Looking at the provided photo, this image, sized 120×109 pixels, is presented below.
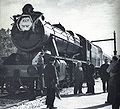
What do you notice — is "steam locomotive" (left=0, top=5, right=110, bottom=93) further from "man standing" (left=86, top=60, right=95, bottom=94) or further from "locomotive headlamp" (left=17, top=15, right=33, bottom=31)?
"man standing" (left=86, top=60, right=95, bottom=94)

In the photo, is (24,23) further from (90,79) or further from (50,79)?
(90,79)

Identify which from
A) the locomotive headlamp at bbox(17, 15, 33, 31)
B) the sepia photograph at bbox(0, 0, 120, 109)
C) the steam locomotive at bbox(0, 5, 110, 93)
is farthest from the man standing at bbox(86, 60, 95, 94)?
the locomotive headlamp at bbox(17, 15, 33, 31)

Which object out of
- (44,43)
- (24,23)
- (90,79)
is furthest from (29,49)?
(90,79)

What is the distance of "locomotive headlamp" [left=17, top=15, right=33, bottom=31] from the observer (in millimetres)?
4020

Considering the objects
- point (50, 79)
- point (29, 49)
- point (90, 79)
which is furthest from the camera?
point (90, 79)

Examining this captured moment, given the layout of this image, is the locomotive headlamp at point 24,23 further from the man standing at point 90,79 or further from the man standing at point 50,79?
the man standing at point 90,79

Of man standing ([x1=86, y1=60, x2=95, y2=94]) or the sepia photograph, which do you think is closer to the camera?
the sepia photograph

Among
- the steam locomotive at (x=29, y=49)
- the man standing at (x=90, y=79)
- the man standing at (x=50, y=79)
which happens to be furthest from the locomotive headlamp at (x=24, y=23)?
the man standing at (x=90, y=79)

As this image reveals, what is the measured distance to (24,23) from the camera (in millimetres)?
4078

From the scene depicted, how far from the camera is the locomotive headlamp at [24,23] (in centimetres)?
402

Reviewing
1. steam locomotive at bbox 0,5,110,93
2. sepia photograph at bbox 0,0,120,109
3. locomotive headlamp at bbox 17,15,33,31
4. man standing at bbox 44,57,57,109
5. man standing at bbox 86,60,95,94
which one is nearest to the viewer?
man standing at bbox 44,57,57,109

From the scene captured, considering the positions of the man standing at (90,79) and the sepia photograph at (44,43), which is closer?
the sepia photograph at (44,43)

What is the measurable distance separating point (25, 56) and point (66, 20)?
33.7 inches

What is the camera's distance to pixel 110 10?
11.4ft
